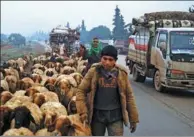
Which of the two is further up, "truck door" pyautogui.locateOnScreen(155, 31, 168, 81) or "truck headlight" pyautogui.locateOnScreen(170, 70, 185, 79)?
"truck door" pyautogui.locateOnScreen(155, 31, 168, 81)

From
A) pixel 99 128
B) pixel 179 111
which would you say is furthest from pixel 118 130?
pixel 179 111

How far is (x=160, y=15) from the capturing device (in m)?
17.6

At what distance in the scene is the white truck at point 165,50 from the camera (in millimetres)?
13547

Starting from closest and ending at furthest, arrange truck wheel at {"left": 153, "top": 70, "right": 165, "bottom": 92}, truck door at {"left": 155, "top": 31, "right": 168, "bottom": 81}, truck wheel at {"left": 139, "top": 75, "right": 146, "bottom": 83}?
1. truck door at {"left": 155, "top": 31, "right": 168, "bottom": 81}
2. truck wheel at {"left": 153, "top": 70, "right": 165, "bottom": 92}
3. truck wheel at {"left": 139, "top": 75, "right": 146, "bottom": 83}

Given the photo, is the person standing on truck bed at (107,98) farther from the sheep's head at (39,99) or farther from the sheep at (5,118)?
the sheep's head at (39,99)

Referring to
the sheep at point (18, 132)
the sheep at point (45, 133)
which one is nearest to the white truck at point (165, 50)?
the sheep at point (45, 133)

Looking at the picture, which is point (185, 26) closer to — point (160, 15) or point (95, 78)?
point (160, 15)

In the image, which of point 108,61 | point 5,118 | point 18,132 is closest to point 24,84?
point 5,118

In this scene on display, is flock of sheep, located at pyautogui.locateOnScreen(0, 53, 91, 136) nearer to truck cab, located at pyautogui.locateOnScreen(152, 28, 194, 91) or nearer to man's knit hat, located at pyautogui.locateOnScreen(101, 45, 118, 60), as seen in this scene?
man's knit hat, located at pyautogui.locateOnScreen(101, 45, 118, 60)

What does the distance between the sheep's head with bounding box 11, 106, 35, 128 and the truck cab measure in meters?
8.44

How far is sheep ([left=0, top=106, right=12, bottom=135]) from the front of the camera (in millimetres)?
5699

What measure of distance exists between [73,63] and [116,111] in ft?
33.3

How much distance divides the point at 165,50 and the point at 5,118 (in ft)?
29.8

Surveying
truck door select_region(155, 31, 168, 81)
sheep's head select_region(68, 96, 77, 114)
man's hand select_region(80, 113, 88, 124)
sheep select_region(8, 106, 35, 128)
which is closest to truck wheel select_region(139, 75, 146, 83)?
truck door select_region(155, 31, 168, 81)
